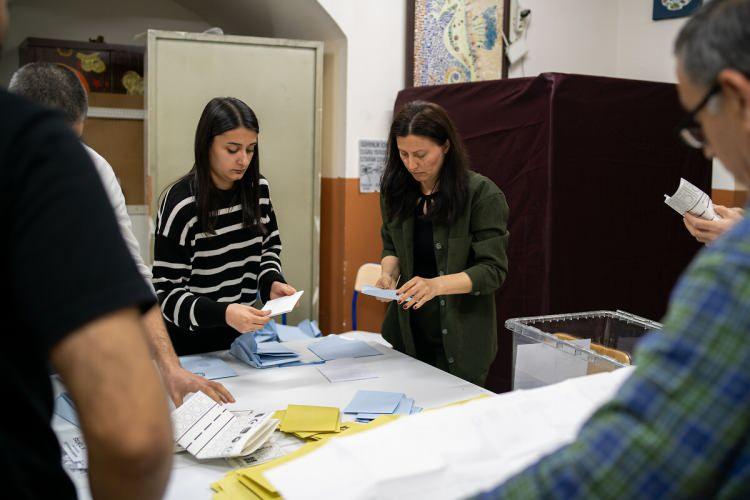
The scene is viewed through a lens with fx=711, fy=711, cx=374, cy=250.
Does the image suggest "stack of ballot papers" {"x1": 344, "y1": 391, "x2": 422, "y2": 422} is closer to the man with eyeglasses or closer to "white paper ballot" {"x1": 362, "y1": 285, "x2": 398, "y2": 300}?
"white paper ballot" {"x1": 362, "y1": 285, "x2": 398, "y2": 300}

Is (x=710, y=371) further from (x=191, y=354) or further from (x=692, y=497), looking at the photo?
(x=191, y=354)

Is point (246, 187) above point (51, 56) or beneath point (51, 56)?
beneath

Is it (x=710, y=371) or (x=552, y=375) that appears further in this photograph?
(x=552, y=375)

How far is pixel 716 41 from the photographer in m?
0.72

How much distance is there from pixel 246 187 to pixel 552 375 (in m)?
1.23

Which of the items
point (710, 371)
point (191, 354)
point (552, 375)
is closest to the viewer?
point (710, 371)

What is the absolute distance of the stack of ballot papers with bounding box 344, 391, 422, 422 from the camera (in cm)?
174

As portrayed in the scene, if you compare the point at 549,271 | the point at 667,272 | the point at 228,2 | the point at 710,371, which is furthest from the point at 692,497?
the point at 228,2

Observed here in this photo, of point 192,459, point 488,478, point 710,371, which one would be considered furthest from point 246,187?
point 710,371

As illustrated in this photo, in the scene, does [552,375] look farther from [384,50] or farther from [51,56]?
[51,56]

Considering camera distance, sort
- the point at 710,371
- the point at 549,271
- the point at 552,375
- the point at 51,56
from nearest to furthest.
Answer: the point at 710,371 → the point at 552,375 → the point at 549,271 → the point at 51,56

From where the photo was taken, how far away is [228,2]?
4.60 metres

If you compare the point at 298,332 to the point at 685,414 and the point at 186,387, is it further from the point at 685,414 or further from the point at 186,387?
the point at 685,414

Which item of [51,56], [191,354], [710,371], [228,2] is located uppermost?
[228,2]
